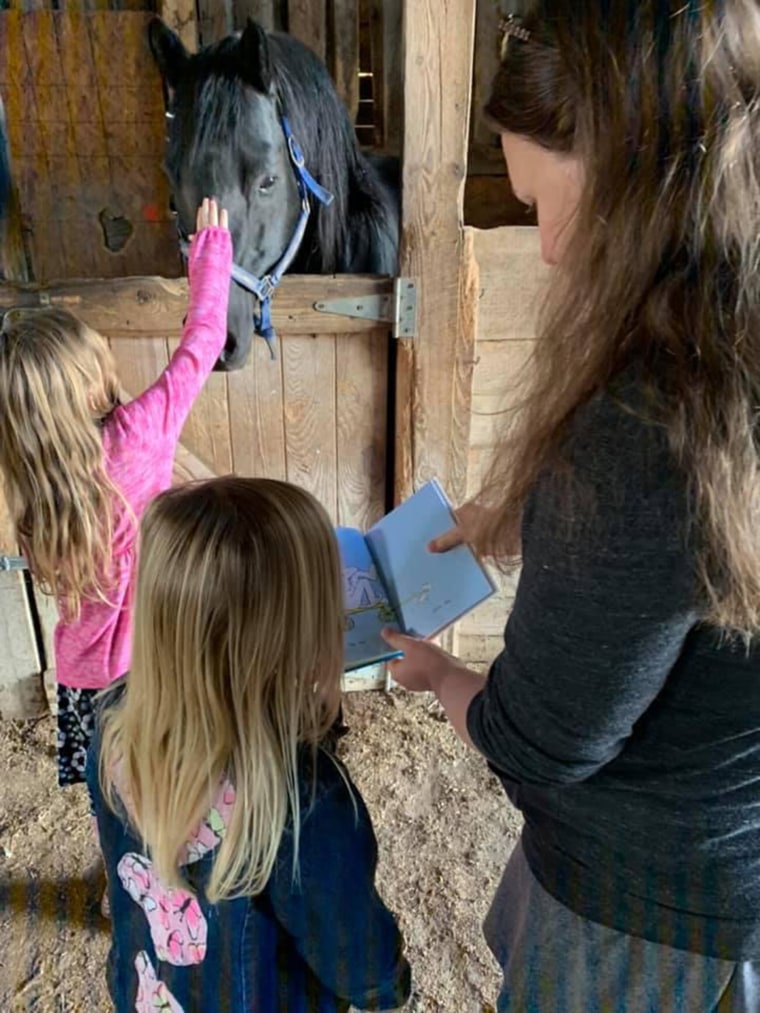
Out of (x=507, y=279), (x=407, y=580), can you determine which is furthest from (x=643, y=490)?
(x=507, y=279)

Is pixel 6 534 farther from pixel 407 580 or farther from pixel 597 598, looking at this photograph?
pixel 597 598

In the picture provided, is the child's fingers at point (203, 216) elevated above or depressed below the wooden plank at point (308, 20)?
below

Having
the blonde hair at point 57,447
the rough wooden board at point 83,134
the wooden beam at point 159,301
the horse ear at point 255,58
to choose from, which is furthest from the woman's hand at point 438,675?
the rough wooden board at point 83,134

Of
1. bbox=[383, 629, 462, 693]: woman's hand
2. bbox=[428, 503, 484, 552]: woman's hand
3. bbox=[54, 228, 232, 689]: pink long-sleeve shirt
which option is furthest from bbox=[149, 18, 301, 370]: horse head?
bbox=[383, 629, 462, 693]: woman's hand

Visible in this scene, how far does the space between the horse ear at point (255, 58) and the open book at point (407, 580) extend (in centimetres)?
111

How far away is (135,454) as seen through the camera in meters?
1.35

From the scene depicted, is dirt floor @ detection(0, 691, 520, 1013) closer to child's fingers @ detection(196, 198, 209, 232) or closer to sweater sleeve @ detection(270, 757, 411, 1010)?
sweater sleeve @ detection(270, 757, 411, 1010)

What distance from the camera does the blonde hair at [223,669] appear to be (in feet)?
2.50

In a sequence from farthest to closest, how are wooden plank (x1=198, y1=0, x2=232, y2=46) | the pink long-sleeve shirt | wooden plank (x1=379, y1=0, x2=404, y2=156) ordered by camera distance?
wooden plank (x1=379, y1=0, x2=404, y2=156), wooden plank (x1=198, y1=0, x2=232, y2=46), the pink long-sleeve shirt

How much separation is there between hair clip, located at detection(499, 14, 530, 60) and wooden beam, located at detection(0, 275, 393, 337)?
1200 millimetres

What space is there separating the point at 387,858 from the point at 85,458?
4.00 feet

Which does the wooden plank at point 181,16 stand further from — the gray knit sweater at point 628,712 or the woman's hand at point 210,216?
the gray knit sweater at point 628,712

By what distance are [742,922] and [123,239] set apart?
241cm

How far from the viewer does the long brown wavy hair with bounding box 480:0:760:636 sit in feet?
1.64
